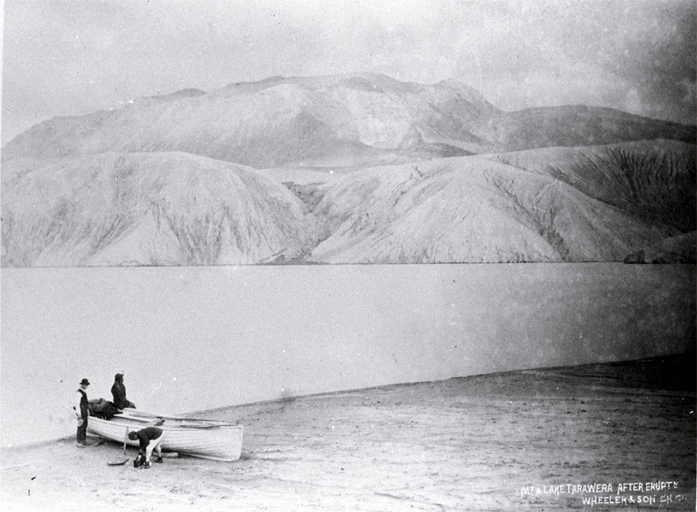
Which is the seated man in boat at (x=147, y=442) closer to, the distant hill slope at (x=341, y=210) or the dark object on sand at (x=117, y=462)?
the dark object on sand at (x=117, y=462)

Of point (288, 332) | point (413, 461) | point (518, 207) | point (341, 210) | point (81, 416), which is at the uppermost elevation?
point (518, 207)

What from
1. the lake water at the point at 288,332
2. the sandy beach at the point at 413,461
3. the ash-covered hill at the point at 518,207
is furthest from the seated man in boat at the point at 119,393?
the ash-covered hill at the point at 518,207

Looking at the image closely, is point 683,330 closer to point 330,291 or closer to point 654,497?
point 654,497

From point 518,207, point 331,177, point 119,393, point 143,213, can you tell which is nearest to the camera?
point 119,393

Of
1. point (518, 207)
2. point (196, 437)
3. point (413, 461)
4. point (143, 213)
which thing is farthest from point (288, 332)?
point (518, 207)

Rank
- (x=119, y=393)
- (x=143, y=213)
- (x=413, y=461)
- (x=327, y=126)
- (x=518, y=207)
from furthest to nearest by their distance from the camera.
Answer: (x=518, y=207) < (x=327, y=126) < (x=143, y=213) < (x=119, y=393) < (x=413, y=461)

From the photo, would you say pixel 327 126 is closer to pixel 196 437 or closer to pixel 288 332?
pixel 288 332
